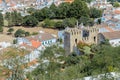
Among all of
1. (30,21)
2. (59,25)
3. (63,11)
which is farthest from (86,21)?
(30,21)

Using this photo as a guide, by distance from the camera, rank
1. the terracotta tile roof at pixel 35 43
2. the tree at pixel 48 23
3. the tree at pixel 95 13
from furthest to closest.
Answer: the tree at pixel 95 13, the tree at pixel 48 23, the terracotta tile roof at pixel 35 43

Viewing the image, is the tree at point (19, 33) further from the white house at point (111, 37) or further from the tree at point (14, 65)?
the tree at point (14, 65)

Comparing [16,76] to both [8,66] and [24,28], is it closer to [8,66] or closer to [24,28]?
[8,66]

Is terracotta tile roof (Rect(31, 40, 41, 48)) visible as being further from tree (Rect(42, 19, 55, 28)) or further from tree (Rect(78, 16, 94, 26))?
tree (Rect(78, 16, 94, 26))

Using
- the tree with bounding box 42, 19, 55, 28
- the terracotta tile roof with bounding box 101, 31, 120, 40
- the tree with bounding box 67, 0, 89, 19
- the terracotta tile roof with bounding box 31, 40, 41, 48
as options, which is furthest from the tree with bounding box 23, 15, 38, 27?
the terracotta tile roof with bounding box 101, 31, 120, 40

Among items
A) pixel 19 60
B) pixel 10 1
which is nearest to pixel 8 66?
pixel 19 60

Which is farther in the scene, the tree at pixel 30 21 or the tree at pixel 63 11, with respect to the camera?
the tree at pixel 63 11

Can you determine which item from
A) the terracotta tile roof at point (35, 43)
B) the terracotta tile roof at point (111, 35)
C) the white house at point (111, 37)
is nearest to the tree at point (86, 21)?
the terracotta tile roof at point (111, 35)

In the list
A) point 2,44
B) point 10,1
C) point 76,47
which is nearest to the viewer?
point 76,47
